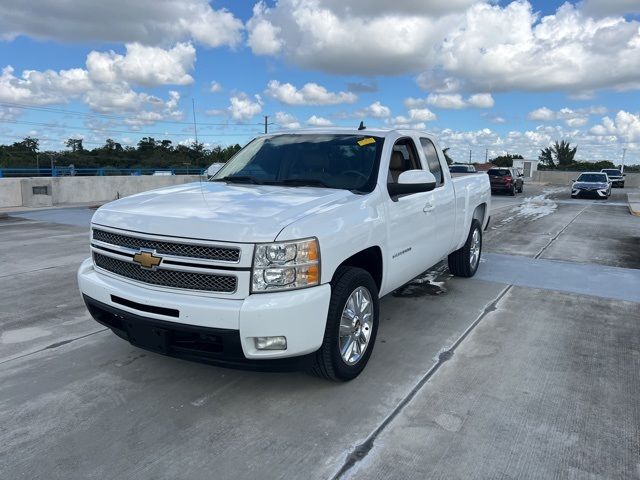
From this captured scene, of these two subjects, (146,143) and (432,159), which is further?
(146,143)

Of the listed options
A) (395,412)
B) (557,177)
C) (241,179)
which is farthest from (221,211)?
(557,177)

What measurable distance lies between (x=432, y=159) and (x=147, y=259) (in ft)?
11.4

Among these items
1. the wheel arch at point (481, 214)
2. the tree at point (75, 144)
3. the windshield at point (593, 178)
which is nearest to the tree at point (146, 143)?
the tree at point (75, 144)

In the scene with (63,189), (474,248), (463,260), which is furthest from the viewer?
(63,189)

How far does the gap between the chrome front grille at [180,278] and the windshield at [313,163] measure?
144cm

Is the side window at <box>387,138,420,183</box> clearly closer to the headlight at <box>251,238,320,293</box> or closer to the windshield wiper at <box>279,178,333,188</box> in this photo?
the windshield wiper at <box>279,178,333,188</box>

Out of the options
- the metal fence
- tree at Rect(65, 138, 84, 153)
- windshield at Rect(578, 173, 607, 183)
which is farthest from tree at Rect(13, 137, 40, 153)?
windshield at Rect(578, 173, 607, 183)

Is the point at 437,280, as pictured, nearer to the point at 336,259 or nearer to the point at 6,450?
the point at 336,259

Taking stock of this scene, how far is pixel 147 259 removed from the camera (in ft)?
10.6

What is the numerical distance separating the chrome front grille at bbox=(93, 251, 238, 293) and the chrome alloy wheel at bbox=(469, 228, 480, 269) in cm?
450

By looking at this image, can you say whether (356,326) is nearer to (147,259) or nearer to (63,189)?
(147,259)

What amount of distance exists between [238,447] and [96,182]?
65.8 feet

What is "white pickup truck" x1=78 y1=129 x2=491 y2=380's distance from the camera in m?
3.02

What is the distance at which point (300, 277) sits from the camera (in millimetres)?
3104
